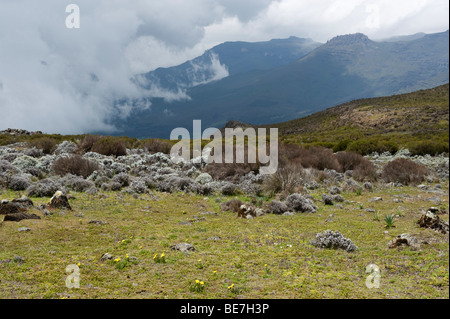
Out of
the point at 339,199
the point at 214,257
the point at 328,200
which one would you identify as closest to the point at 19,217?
the point at 214,257

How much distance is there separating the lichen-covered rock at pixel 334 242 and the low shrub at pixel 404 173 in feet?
38.5

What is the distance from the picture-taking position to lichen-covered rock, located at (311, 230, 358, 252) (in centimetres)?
705

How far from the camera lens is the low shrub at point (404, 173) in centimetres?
A: 1666

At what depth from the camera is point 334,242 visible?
7172 mm

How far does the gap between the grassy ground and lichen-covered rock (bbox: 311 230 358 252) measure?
0.65 ft

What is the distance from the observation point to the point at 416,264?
19.7 feet

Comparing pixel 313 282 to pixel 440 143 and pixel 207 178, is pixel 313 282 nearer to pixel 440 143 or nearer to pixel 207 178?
pixel 207 178

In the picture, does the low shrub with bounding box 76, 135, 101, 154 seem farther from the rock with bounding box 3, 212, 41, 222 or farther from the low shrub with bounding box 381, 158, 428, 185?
the low shrub with bounding box 381, 158, 428, 185

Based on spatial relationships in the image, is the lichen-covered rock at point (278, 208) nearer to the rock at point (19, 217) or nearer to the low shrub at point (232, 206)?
the low shrub at point (232, 206)

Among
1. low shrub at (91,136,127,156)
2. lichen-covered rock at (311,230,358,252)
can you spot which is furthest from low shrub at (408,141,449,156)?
low shrub at (91,136,127,156)

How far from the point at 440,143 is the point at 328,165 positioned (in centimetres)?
1381

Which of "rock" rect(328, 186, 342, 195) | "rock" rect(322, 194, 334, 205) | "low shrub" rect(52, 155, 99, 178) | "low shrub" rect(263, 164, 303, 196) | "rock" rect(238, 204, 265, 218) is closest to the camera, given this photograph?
"rock" rect(238, 204, 265, 218)

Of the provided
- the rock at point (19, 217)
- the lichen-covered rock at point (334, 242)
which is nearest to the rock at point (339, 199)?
the lichen-covered rock at point (334, 242)
